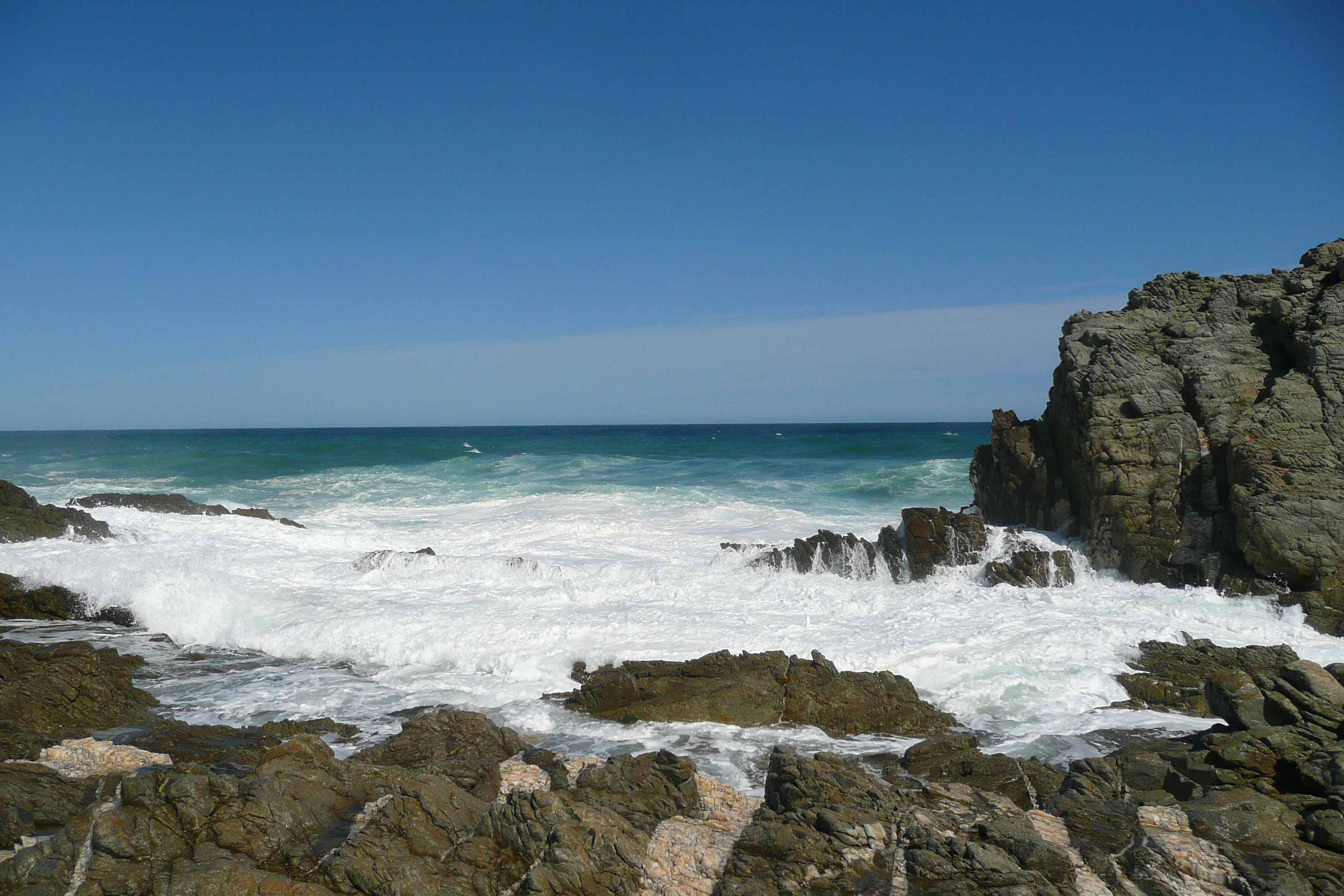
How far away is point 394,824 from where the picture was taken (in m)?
5.55

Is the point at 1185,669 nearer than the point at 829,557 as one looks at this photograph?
Yes

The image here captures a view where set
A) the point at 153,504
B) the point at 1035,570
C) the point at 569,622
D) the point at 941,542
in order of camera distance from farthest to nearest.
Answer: the point at 153,504 → the point at 941,542 → the point at 1035,570 → the point at 569,622

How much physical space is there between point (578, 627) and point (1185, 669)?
28.3 ft

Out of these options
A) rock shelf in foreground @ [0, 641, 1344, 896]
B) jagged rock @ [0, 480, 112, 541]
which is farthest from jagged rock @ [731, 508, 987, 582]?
jagged rock @ [0, 480, 112, 541]

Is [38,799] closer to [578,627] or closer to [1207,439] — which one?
[578,627]

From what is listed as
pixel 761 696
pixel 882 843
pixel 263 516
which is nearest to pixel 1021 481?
pixel 761 696

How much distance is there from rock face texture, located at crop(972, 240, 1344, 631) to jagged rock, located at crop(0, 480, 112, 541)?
21.4 m

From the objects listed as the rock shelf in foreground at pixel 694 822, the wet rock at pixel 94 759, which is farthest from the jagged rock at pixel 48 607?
the rock shelf in foreground at pixel 694 822

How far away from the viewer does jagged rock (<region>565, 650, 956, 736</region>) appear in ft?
28.8

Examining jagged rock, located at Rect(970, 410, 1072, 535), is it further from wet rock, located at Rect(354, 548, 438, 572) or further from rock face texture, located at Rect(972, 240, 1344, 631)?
wet rock, located at Rect(354, 548, 438, 572)

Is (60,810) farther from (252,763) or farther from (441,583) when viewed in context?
(441,583)

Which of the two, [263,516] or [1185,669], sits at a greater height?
[263,516]

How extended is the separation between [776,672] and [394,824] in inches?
205

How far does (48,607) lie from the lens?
42.3ft
